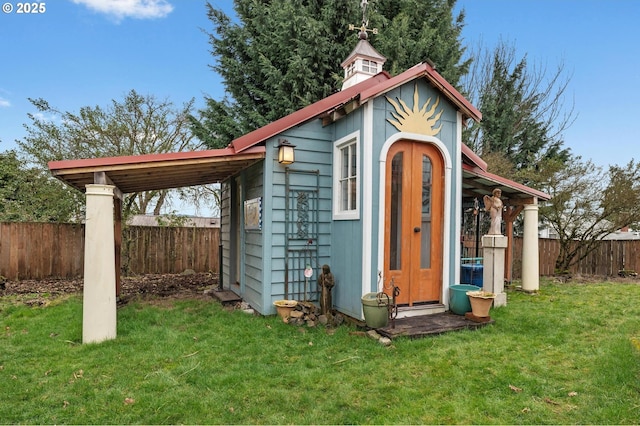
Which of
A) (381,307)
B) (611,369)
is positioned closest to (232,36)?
(381,307)

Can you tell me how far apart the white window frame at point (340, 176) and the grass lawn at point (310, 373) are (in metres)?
1.56

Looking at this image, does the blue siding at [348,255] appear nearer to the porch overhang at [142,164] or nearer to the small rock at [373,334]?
the small rock at [373,334]

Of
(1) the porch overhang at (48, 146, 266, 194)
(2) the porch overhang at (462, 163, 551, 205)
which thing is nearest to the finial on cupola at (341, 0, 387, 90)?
(2) the porch overhang at (462, 163, 551, 205)

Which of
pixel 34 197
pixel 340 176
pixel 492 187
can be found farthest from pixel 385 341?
pixel 34 197

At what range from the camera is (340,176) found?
17.4 ft

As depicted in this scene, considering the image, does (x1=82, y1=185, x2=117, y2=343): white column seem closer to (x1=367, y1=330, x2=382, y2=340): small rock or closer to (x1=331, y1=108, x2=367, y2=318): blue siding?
(x1=331, y1=108, x2=367, y2=318): blue siding

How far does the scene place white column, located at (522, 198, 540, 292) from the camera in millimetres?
7523

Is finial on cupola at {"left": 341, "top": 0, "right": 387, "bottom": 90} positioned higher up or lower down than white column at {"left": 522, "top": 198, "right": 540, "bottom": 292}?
higher up

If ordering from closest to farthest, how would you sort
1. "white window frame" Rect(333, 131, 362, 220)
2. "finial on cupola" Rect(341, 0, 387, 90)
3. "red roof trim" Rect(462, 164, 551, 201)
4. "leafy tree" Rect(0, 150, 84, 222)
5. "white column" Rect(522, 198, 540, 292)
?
"white window frame" Rect(333, 131, 362, 220) < "red roof trim" Rect(462, 164, 551, 201) < "finial on cupola" Rect(341, 0, 387, 90) < "white column" Rect(522, 198, 540, 292) < "leafy tree" Rect(0, 150, 84, 222)

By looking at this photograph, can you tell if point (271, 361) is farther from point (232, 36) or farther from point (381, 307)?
point (232, 36)

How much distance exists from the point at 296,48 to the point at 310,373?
9599 millimetres

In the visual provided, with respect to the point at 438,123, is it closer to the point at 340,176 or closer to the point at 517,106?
the point at 340,176

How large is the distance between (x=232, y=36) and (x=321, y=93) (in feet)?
12.8

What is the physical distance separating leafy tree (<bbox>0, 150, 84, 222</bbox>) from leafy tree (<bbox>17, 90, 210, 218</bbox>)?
1.24ft
